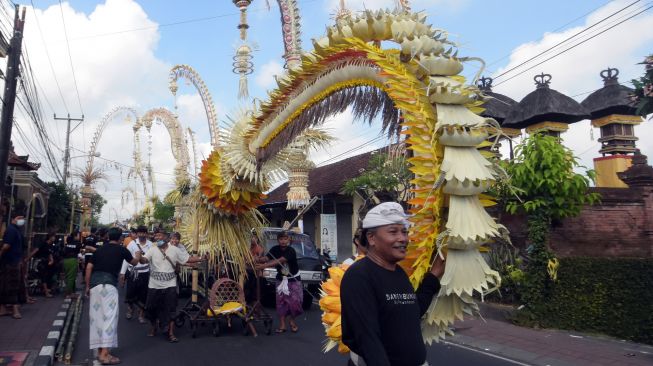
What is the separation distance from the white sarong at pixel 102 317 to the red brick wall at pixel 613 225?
8488mm

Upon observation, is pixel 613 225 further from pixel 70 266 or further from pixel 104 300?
pixel 70 266

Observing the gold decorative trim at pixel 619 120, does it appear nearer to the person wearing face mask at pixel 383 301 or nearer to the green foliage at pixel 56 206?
the person wearing face mask at pixel 383 301

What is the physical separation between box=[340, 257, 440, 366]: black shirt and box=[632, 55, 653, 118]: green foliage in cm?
633

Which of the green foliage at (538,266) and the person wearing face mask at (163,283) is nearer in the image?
the person wearing face mask at (163,283)

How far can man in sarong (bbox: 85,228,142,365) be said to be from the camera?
6.42 meters

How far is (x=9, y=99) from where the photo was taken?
921 cm

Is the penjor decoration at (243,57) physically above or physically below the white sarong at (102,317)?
above

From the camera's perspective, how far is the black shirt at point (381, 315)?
7.26 ft

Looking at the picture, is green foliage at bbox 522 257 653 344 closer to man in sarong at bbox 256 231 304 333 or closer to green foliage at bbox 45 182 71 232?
man in sarong at bbox 256 231 304 333

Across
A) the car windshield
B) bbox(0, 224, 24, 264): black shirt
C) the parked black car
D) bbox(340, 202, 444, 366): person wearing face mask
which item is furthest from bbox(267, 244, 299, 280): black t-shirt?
bbox(340, 202, 444, 366): person wearing face mask

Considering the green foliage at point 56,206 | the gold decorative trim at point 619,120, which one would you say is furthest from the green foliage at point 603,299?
the green foliage at point 56,206

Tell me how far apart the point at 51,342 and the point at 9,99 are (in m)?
4.72

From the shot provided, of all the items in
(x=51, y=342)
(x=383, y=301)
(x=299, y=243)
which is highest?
(x=299, y=243)

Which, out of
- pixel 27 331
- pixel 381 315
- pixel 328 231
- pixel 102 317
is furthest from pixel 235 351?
pixel 328 231
